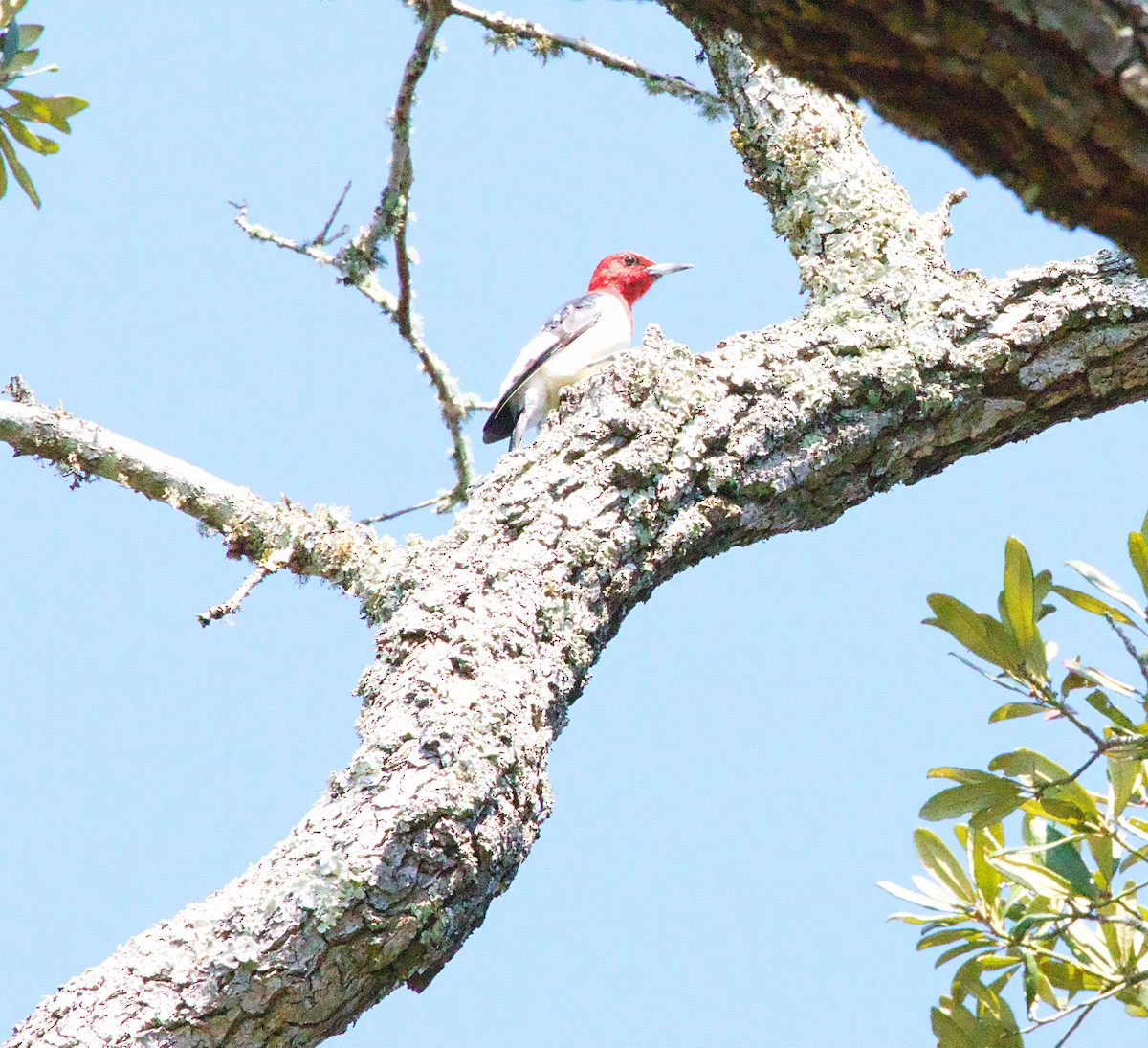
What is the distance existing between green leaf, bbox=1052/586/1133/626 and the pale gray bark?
0.66 m

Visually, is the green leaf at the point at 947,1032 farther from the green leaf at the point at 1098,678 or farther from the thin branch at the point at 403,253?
the thin branch at the point at 403,253

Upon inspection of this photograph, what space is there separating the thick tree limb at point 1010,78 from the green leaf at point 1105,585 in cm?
108

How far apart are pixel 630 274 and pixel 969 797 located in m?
5.06

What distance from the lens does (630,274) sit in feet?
22.3

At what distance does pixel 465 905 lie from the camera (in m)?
2.04

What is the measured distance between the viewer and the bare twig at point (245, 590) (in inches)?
105

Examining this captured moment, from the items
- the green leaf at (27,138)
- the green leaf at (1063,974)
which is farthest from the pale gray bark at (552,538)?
the green leaf at (1063,974)

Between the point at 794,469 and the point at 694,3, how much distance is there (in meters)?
1.56

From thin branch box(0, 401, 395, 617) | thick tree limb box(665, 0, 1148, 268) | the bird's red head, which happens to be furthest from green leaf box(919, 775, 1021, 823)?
the bird's red head

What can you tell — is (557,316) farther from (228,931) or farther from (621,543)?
(228,931)

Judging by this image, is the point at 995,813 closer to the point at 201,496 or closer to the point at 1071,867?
the point at 1071,867

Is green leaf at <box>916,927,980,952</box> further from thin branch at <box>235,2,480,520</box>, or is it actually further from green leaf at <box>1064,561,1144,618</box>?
thin branch at <box>235,2,480,520</box>

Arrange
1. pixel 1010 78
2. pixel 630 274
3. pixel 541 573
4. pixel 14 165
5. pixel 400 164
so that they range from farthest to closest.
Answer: pixel 630 274, pixel 400 164, pixel 14 165, pixel 541 573, pixel 1010 78

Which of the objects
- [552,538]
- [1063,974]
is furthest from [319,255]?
[1063,974]
